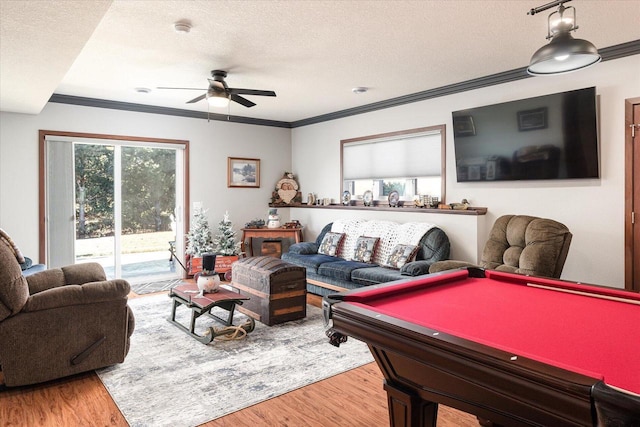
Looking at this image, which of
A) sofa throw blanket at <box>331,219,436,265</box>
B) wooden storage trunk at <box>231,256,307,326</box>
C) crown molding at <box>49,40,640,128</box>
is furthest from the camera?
sofa throw blanket at <box>331,219,436,265</box>

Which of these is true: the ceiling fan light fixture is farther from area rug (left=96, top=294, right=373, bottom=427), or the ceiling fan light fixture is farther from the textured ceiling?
area rug (left=96, top=294, right=373, bottom=427)

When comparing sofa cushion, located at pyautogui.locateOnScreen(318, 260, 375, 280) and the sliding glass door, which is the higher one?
the sliding glass door

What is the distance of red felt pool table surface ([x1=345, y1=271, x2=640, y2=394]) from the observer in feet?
4.32

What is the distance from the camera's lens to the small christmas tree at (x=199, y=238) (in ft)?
20.6

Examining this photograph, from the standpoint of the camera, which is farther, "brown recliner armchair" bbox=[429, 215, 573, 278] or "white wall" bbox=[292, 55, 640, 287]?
"white wall" bbox=[292, 55, 640, 287]

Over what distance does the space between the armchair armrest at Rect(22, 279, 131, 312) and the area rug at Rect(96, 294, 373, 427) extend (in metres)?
0.61

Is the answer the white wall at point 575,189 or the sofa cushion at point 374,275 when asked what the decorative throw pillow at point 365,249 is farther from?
the white wall at point 575,189

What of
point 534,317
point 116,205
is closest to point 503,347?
point 534,317

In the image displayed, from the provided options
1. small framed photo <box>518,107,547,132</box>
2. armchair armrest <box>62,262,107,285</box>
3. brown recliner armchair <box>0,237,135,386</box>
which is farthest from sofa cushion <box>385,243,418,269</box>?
armchair armrest <box>62,262,107,285</box>

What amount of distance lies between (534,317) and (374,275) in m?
2.85

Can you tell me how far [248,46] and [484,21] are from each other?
6.36 feet

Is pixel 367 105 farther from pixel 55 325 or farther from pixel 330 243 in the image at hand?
pixel 55 325

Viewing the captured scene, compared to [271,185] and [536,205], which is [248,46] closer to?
[536,205]

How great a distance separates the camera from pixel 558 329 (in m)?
1.61
